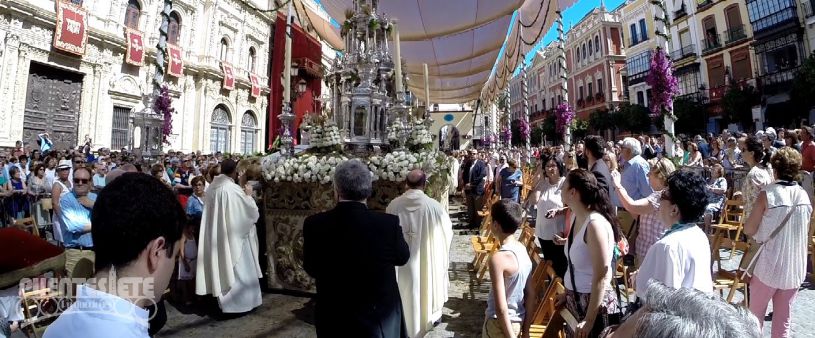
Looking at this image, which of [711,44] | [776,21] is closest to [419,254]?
[776,21]

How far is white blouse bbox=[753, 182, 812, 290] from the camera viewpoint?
2.61 metres

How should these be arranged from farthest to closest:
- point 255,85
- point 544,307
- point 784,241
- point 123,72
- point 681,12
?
1. point 681,12
2. point 255,85
3. point 123,72
4. point 784,241
5. point 544,307

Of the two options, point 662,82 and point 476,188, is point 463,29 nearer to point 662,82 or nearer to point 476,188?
point 476,188

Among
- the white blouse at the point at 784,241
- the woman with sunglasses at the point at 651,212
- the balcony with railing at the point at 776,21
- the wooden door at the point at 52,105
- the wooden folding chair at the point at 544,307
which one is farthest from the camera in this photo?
the balcony with railing at the point at 776,21

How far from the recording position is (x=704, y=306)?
826mm

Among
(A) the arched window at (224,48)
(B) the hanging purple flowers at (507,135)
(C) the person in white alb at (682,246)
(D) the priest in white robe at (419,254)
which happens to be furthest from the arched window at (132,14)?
(C) the person in white alb at (682,246)

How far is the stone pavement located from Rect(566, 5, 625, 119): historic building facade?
3763 centimetres

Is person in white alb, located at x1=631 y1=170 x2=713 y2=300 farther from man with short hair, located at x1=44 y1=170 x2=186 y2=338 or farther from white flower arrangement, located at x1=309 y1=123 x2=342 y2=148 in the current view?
white flower arrangement, located at x1=309 y1=123 x2=342 y2=148

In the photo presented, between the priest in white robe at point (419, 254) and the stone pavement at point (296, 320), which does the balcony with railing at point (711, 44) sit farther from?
the priest in white robe at point (419, 254)

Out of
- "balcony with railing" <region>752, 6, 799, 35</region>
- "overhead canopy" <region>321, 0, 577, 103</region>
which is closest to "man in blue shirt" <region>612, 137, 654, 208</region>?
"overhead canopy" <region>321, 0, 577, 103</region>

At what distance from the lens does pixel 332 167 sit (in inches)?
159

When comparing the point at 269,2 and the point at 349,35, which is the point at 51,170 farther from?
the point at 269,2

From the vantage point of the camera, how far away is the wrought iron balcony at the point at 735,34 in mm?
24641

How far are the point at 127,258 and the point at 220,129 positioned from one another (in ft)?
81.0
